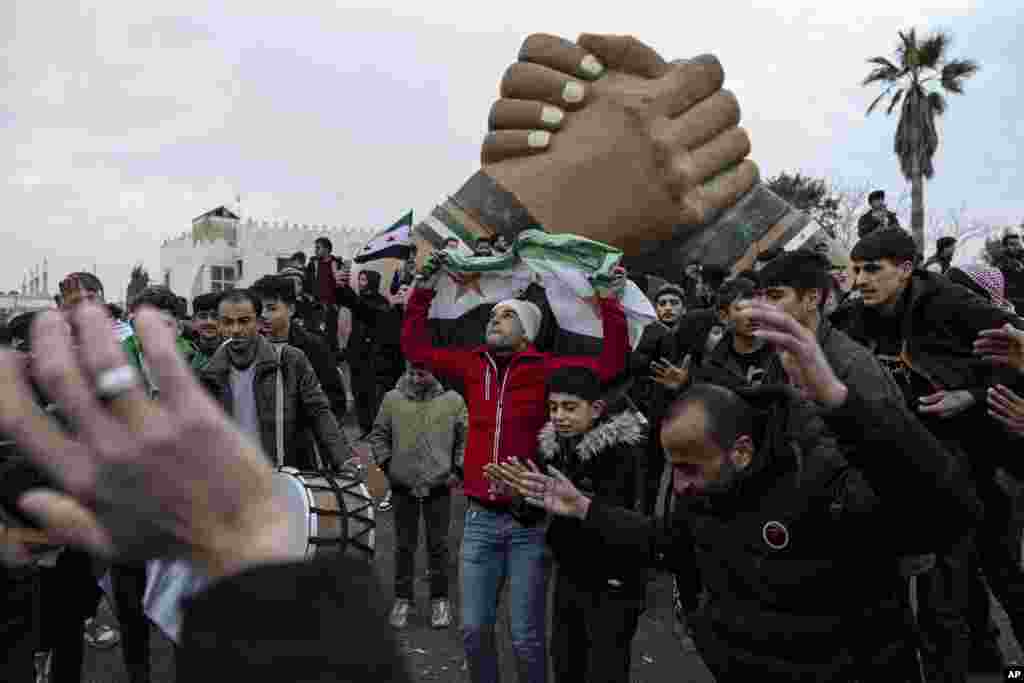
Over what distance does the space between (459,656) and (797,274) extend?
2.68 metres

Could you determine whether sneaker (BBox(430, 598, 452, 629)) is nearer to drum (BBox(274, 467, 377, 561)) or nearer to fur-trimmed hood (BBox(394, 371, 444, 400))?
fur-trimmed hood (BBox(394, 371, 444, 400))

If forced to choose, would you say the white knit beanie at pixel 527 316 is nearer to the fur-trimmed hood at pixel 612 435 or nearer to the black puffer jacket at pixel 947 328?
the fur-trimmed hood at pixel 612 435

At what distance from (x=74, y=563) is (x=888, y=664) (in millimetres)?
3216

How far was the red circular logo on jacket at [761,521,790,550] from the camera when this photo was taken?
7.61 ft

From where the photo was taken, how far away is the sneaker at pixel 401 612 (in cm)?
531

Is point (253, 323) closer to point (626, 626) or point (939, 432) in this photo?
point (626, 626)

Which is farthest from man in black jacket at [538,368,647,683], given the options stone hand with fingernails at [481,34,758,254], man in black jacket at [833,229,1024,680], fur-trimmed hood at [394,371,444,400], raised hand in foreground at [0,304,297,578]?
stone hand with fingernails at [481,34,758,254]

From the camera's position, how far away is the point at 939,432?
152 inches

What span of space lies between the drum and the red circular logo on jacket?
1353mm

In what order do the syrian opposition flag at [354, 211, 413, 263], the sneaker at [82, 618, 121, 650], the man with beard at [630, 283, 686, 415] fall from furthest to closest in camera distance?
the syrian opposition flag at [354, 211, 413, 263]
the man with beard at [630, 283, 686, 415]
the sneaker at [82, 618, 121, 650]

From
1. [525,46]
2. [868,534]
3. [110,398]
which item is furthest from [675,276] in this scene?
[110,398]

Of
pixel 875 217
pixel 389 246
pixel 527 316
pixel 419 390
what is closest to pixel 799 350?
pixel 527 316

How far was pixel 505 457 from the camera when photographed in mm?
Answer: 4004

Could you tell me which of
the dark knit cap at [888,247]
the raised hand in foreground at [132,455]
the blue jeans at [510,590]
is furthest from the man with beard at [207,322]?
the raised hand in foreground at [132,455]
